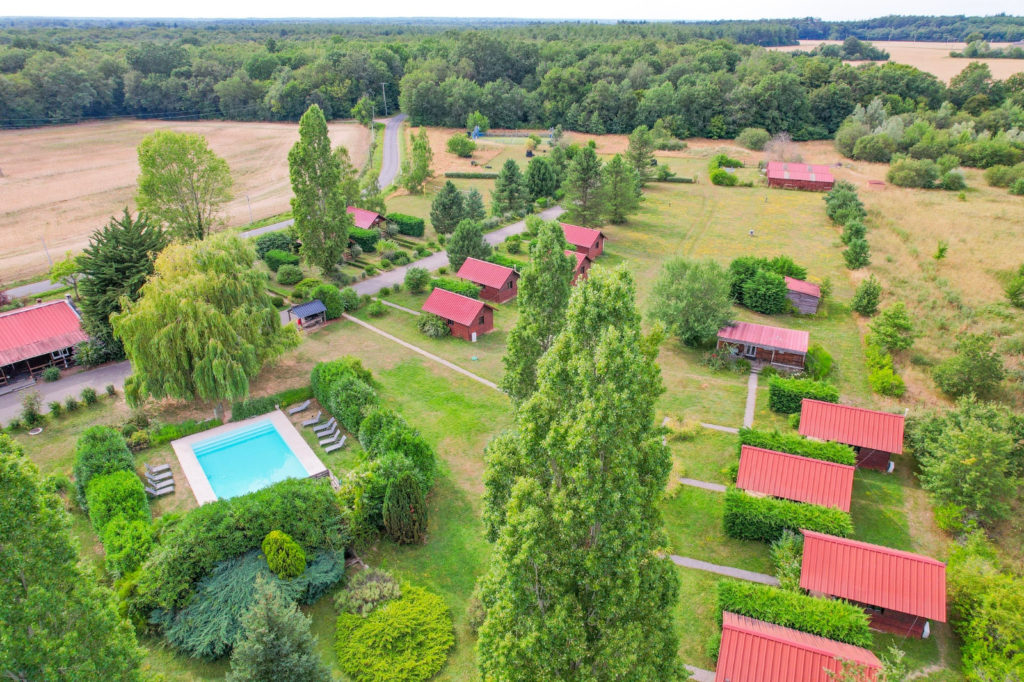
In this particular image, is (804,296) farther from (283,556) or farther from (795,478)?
(283,556)

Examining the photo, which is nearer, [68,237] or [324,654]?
[324,654]

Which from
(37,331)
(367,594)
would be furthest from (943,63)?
(37,331)

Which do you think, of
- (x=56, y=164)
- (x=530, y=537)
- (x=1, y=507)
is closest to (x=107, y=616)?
(x=1, y=507)

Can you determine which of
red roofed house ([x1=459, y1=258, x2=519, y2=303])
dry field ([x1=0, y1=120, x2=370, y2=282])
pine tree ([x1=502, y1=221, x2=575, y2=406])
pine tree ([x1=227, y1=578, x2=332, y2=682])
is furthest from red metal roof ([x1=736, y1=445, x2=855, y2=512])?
dry field ([x1=0, y1=120, x2=370, y2=282])

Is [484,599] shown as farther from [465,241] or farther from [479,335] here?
[465,241]

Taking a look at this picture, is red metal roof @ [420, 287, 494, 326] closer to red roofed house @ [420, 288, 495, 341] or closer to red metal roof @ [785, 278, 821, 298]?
red roofed house @ [420, 288, 495, 341]

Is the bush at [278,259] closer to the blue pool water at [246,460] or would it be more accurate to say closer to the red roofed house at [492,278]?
the red roofed house at [492,278]
